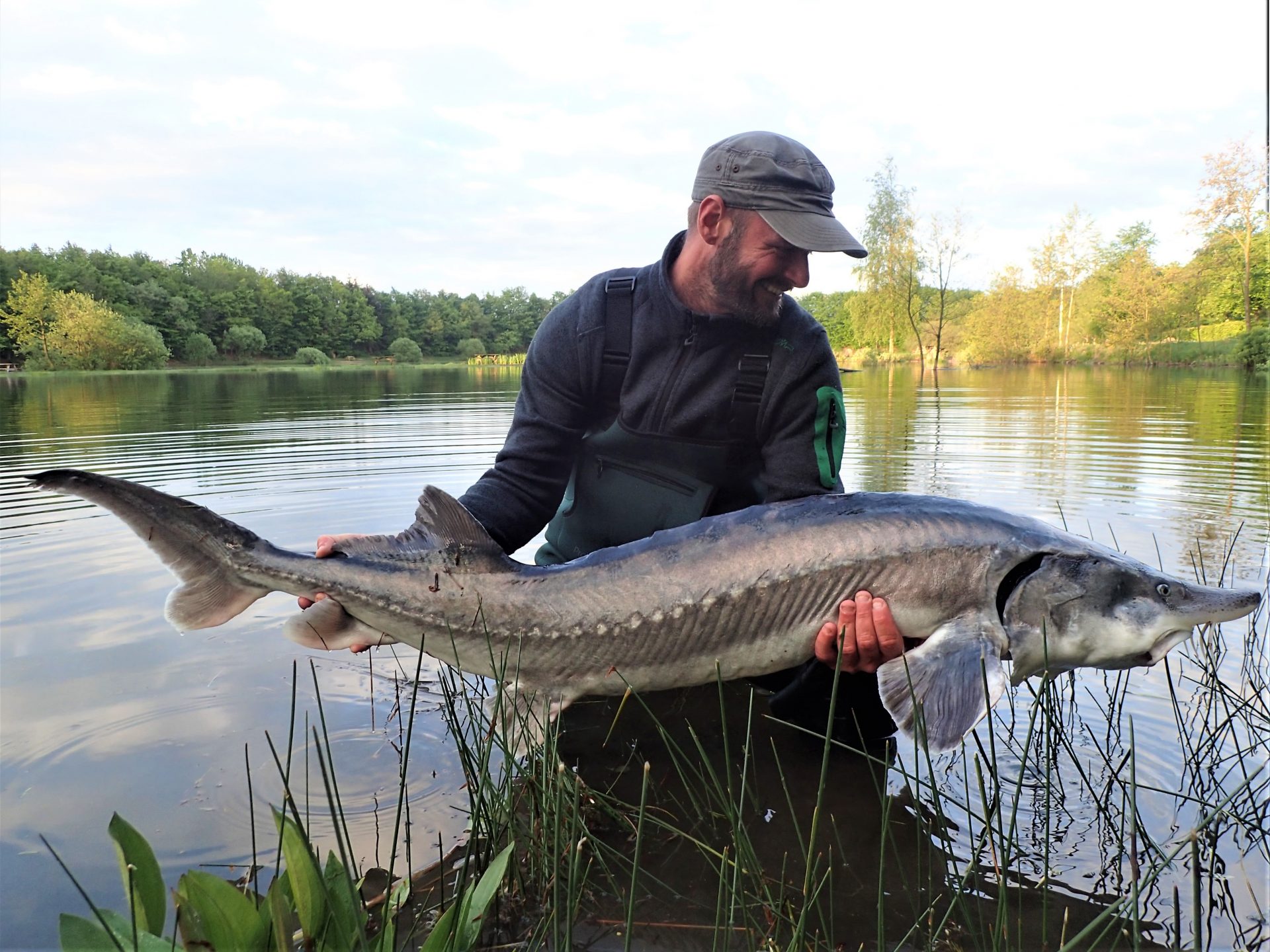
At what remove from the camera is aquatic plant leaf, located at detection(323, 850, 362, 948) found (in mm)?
1785

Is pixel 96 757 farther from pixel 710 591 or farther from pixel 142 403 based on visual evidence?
pixel 142 403

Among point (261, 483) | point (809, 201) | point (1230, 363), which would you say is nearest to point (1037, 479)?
point (809, 201)

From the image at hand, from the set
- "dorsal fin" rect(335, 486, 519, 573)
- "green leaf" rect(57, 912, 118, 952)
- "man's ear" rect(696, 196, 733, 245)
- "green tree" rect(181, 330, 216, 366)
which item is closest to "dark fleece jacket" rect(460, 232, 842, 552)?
"man's ear" rect(696, 196, 733, 245)

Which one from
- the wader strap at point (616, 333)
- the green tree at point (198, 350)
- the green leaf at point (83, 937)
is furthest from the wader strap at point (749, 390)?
the green tree at point (198, 350)

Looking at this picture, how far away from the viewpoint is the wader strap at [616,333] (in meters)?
3.79

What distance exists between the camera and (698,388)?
3.74 m

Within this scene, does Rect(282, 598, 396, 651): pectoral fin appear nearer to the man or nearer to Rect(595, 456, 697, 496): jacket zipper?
the man

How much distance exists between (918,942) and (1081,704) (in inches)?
82.1

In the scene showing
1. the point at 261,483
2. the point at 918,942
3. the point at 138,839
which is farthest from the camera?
the point at 261,483

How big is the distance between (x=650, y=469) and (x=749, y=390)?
0.58m

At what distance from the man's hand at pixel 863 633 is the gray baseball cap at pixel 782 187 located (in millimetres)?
1404

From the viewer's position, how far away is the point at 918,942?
2.28 m

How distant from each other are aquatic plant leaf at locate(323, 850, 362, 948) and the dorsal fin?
44.5 inches

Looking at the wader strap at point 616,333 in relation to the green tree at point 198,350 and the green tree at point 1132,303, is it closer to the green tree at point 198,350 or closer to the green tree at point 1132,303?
the green tree at point 1132,303
